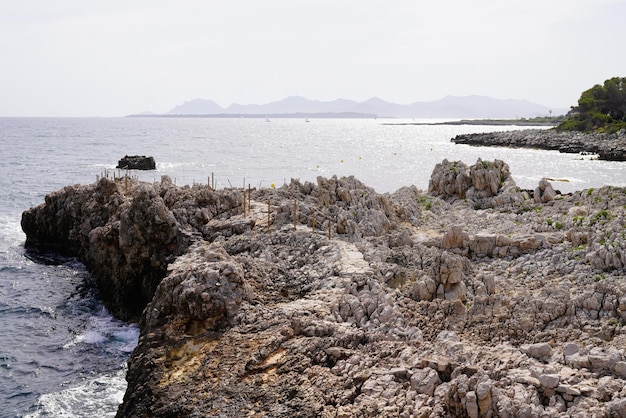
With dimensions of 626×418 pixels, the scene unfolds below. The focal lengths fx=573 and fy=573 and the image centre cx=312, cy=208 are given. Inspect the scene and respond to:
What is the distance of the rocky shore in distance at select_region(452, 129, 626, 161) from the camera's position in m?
87.5

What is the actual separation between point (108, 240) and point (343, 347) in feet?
64.5

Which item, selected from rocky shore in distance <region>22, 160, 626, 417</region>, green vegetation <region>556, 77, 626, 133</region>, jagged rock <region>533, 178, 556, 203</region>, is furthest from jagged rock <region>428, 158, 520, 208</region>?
green vegetation <region>556, 77, 626, 133</region>

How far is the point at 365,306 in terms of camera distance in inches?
723

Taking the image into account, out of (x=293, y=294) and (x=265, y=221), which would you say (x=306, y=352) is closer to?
(x=293, y=294)

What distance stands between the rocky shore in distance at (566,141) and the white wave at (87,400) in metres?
82.5

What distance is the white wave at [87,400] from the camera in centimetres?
2038

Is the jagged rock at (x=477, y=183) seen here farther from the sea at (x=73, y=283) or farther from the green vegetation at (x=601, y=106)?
the green vegetation at (x=601, y=106)

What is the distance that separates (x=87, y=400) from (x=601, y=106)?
121 m

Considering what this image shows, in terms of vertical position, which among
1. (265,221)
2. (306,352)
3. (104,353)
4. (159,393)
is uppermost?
(265,221)

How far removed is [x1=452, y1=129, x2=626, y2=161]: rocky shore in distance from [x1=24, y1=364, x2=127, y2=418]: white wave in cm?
8246

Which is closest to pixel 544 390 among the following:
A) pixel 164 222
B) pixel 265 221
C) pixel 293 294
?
pixel 293 294

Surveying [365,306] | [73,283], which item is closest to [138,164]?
[73,283]

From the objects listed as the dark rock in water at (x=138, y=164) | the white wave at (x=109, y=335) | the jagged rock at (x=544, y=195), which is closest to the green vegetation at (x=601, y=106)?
the dark rock in water at (x=138, y=164)

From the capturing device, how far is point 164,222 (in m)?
29.0
